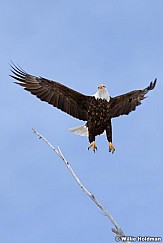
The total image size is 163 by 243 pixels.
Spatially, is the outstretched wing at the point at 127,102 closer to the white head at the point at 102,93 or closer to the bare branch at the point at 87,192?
the white head at the point at 102,93

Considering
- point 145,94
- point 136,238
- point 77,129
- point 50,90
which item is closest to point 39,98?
point 50,90

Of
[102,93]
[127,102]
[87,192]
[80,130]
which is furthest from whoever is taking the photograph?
[80,130]

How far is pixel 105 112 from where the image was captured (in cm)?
1004

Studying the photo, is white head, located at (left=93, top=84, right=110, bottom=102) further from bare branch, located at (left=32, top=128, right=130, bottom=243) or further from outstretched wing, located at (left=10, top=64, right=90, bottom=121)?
bare branch, located at (left=32, top=128, right=130, bottom=243)

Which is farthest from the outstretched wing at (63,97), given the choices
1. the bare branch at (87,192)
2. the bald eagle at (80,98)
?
the bare branch at (87,192)

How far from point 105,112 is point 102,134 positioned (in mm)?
413

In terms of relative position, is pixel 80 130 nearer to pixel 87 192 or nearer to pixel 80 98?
pixel 80 98

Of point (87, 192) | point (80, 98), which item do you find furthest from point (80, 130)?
point (87, 192)

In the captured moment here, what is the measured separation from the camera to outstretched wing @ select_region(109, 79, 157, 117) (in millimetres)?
10266

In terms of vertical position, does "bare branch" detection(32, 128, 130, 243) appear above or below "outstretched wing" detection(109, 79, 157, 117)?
below

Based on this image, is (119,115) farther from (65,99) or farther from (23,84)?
(23,84)

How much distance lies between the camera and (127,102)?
1034 centimetres

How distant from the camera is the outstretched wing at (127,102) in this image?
33.7 ft

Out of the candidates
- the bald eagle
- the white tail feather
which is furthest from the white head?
the white tail feather
